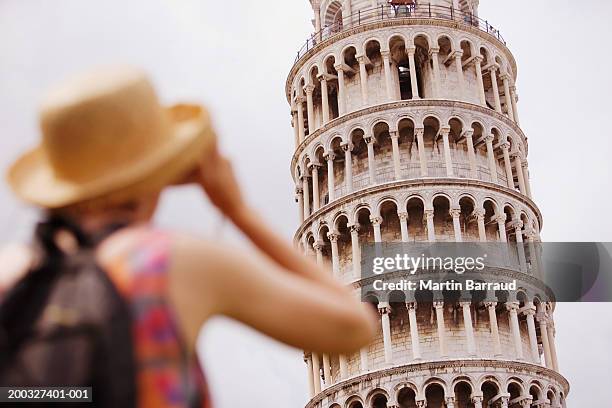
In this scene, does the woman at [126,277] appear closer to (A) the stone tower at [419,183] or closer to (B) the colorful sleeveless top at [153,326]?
(B) the colorful sleeveless top at [153,326]

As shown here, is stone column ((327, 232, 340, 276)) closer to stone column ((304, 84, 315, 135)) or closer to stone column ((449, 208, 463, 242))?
stone column ((449, 208, 463, 242))

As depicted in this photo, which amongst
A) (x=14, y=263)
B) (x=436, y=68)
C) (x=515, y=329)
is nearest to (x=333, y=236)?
(x=515, y=329)

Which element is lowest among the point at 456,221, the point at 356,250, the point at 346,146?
the point at 356,250

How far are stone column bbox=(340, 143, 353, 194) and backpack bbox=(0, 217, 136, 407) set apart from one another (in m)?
25.9

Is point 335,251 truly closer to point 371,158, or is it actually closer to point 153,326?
point 371,158

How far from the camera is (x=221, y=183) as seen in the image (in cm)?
172

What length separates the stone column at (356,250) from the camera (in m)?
26.4

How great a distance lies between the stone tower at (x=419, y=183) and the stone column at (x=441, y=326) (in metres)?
0.06

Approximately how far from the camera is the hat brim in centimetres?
152

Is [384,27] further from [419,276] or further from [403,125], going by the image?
[419,276]

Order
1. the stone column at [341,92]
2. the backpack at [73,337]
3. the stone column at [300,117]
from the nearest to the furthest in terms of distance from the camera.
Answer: the backpack at [73,337] → the stone column at [341,92] → the stone column at [300,117]

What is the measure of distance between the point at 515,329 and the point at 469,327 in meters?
1.55

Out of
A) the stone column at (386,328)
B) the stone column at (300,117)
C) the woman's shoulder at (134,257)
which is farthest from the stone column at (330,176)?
the woman's shoulder at (134,257)

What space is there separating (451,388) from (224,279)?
76.8 ft
